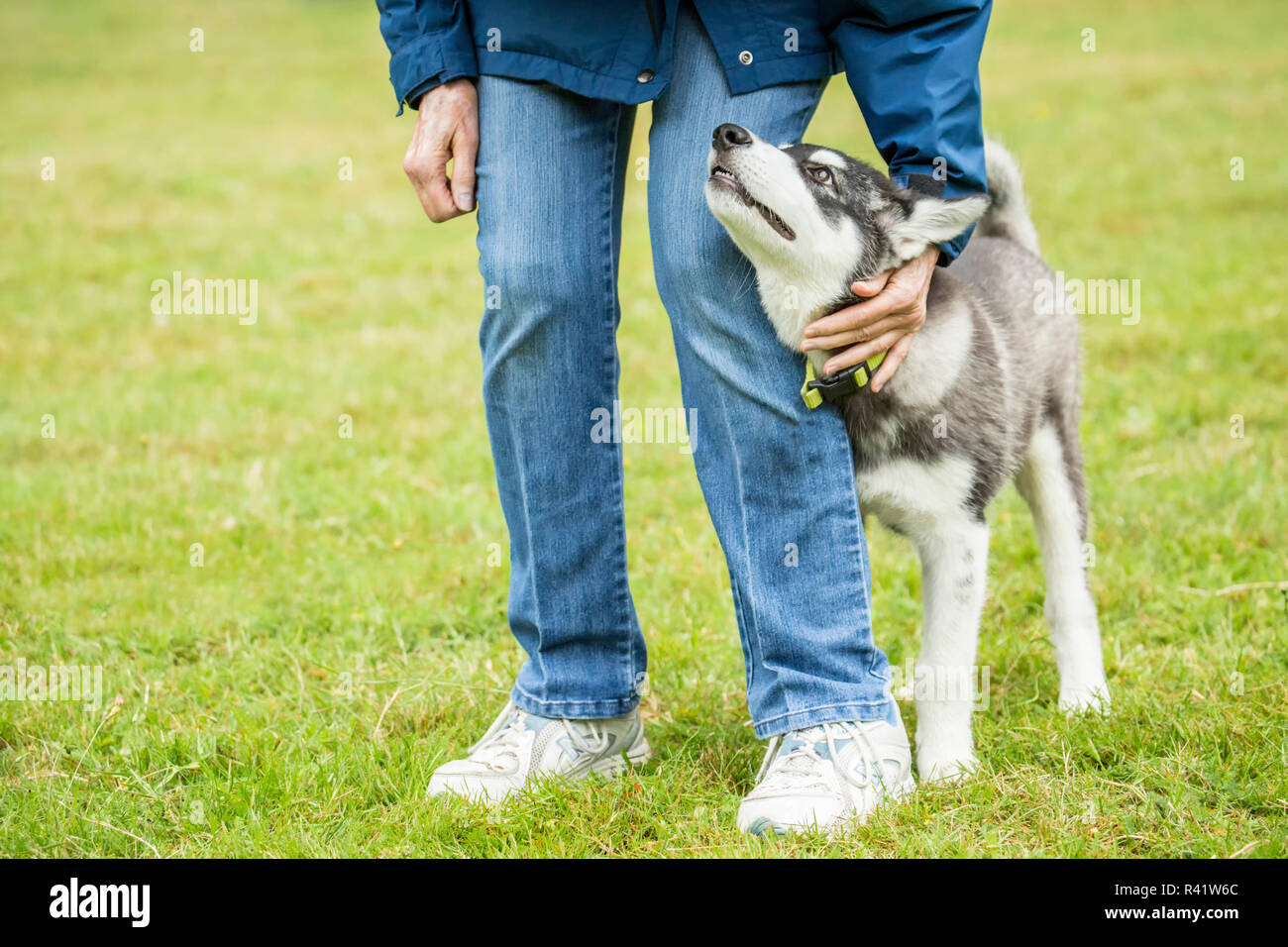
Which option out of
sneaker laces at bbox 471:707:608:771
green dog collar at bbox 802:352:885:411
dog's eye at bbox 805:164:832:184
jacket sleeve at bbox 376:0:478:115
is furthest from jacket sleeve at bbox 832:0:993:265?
sneaker laces at bbox 471:707:608:771

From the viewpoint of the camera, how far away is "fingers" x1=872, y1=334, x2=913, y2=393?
2502 mm

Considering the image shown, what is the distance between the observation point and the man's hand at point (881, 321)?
7.96 feet

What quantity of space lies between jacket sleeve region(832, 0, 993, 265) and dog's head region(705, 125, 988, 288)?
8cm

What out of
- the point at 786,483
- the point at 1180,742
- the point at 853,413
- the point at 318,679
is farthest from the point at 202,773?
the point at 1180,742

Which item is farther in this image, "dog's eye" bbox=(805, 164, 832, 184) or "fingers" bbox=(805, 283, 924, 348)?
"dog's eye" bbox=(805, 164, 832, 184)

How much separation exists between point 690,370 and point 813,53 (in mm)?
657

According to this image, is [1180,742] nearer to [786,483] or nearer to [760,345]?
[786,483]

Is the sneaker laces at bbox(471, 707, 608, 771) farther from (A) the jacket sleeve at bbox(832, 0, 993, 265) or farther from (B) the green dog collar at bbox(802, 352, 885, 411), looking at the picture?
(A) the jacket sleeve at bbox(832, 0, 993, 265)

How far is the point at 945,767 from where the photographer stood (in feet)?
8.71

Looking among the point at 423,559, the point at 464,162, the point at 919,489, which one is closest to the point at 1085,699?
the point at 919,489

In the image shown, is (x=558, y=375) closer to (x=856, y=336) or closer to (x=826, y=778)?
(x=856, y=336)

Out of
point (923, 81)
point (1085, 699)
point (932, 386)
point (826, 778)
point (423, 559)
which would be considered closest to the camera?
point (923, 81)

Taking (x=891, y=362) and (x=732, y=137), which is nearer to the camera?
→ (x=732, y=137)

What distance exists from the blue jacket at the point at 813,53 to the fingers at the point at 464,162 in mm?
149
